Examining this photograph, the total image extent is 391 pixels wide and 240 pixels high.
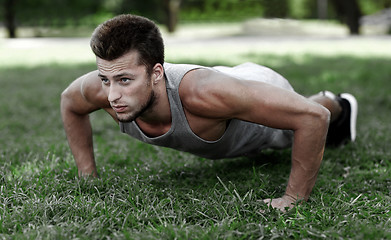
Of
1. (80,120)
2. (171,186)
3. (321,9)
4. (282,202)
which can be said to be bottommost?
(321,9)

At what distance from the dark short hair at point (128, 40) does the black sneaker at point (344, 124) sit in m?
1.99

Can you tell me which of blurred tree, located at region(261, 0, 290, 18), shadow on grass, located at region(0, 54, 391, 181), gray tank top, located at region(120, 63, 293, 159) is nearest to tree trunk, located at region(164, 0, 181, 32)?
shadow on grass, located at region(0, 54, 391, 181)

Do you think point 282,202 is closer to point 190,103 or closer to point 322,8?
point 190,103

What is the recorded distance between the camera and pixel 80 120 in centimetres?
Answer: 344

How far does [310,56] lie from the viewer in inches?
452

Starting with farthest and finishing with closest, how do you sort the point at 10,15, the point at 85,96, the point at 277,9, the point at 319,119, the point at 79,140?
the point at 277,9 < the point at 10,15 < the point at 79,140 < the point at 85,96 < the point at 319,119

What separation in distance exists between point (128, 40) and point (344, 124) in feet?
7.62

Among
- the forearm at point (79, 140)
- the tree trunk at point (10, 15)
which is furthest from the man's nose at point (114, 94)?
the tree trunk at point (10, 15)

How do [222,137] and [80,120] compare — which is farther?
[80,120]

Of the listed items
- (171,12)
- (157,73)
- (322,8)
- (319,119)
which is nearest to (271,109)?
(319,119)

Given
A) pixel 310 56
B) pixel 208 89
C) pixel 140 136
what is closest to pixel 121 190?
pixel 140 136

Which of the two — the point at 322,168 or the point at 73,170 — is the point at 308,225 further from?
the point at 73,170

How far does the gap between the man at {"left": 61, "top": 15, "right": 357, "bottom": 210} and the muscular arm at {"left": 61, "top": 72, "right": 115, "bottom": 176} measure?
27mm

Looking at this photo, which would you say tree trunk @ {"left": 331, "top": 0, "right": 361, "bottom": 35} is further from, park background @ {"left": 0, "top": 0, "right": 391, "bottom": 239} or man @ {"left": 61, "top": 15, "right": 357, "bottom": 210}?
man @ {"left": 61, "top": 15, "right": 357, "bottom": 210}
